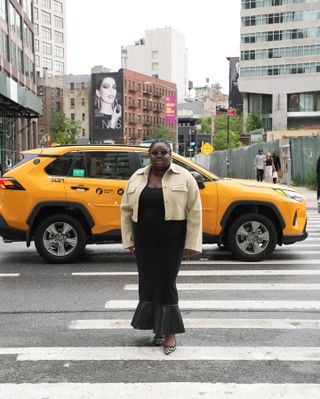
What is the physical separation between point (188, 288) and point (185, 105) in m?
165

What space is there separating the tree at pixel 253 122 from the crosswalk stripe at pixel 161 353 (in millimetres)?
91427

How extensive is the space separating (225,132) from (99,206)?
84250 mm

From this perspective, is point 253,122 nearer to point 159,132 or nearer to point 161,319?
point 159,132

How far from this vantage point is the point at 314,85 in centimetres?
9425

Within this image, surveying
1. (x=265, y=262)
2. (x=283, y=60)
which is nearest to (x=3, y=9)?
(x=265, y=262)

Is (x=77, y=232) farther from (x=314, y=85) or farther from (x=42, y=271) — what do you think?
(x=314, y=85)

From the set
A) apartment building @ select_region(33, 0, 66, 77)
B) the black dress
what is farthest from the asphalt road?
apartment building @ select_region(33, 0, 66, 77)

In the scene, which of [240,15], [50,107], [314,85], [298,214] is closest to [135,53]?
[50,107]

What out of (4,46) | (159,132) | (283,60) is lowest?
(159,132)

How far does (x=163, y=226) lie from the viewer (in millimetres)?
4574

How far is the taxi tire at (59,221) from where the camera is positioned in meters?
8.56
